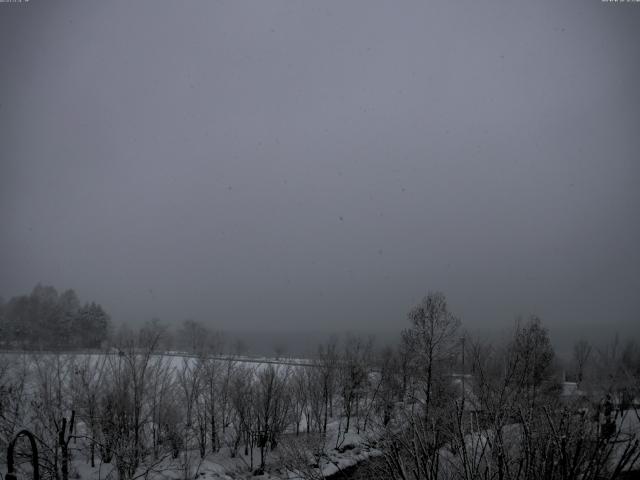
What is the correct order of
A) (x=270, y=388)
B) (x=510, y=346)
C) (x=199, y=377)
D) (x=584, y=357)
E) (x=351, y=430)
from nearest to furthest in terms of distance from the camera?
1. (x=270, y=388)
2. (x=510, y=346)
3. (x=199, y=377)
4. (x=351, y=430)
5. (x=584, y=357)

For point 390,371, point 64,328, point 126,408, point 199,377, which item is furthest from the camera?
point 64,328

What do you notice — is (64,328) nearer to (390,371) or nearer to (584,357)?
(390,371)

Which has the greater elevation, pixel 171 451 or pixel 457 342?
pixel 457 342

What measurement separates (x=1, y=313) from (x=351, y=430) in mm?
84277

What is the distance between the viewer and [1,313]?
76.1 m

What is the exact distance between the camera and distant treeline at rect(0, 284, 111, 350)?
70812mm

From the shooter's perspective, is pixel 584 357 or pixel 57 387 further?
pixel 584 357

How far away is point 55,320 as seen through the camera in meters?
75.4

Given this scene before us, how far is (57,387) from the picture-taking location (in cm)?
2606

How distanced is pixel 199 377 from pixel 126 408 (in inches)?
334

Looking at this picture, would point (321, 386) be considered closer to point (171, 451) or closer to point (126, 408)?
point (171, 451)

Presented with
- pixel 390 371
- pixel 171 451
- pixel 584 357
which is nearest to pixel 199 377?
pixel 171 451

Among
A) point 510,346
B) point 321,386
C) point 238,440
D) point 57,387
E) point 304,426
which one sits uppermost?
point 510,346

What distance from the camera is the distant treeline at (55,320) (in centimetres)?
7081
